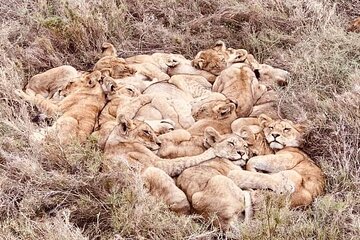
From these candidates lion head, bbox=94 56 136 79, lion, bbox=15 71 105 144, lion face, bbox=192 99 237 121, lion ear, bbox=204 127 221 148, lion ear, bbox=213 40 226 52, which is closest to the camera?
lion ear, bbox=204 127 221 148

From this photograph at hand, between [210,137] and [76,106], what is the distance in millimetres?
1622

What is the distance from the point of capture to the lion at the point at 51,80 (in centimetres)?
768

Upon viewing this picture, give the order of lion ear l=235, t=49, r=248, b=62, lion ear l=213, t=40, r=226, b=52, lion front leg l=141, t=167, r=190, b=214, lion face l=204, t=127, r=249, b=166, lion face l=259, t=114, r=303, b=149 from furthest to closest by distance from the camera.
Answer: lion ear l=213, t=40, r=226, b=52, lion ear l=235, t=49, r=248, b=62, lion face l=259, t=114, r=303, b=149, lion face l=204, t=127, r=249, b=166, lion front leg l=141, t=167, r=190, b=214

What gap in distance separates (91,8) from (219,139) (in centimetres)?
367

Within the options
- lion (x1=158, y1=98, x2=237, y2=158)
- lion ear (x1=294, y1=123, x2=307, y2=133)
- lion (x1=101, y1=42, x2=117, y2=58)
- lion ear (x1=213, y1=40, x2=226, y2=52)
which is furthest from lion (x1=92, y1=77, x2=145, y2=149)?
lion ear (x1=294, y1=123, x2=307, y2=133)

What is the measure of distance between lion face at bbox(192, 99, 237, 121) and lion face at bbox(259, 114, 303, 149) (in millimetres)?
553

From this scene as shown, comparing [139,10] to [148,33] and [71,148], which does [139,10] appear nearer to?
[148,33]

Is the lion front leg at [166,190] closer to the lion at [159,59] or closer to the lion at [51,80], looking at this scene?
the lion at [51,80]

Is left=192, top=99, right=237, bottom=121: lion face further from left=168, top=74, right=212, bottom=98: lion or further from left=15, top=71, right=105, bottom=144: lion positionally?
left=15, top=71, right=105, bottom=144: lion

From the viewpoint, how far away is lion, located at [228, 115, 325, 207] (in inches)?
221

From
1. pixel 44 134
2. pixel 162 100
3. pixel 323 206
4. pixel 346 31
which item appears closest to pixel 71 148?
pixel 44 134

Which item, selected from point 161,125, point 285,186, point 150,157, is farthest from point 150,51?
point 285,186

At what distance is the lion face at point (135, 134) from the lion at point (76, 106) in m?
0.42

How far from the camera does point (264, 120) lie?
21.9 ft
